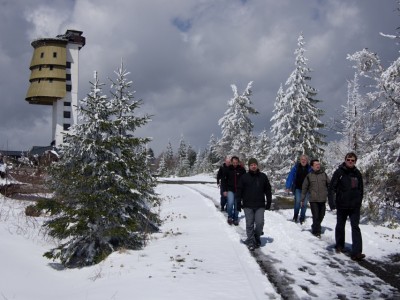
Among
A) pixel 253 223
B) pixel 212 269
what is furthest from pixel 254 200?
pixel 212 269

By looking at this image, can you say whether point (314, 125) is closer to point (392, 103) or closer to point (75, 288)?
point (392, 103)

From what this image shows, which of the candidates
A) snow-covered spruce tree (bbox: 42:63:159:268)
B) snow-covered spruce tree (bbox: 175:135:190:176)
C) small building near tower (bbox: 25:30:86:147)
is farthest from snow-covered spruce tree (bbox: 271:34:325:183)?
snow-covered spruce tree (bbox: 175:135:190:176)

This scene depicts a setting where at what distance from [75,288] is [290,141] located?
25.4 metres

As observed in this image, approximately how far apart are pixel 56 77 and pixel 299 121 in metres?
45.0

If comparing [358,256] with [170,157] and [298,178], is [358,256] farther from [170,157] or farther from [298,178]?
[170,157]

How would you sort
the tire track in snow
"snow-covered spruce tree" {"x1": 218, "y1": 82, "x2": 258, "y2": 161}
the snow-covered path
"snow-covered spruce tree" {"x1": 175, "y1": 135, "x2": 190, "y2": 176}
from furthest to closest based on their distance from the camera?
"snow-covered spruce tree" {"x1": 175, "y1": 135, "x2": 190, "y2": 176} < "snow-covered spruce tree" {"x1": 218, "y1": 82, "x2": 258, "y2": 161} < the snow-covered path < the tire track in snow

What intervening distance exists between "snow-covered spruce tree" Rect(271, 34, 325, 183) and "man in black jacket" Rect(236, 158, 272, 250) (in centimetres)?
2161

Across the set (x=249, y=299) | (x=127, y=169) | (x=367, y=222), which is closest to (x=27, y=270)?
(x=127, y=169)

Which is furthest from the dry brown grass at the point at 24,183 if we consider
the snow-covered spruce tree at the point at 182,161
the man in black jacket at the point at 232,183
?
the snow-covered spruce tree at the point at 182,161

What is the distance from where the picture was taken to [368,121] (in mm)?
13930

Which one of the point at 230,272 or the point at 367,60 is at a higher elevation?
the point at 367,60

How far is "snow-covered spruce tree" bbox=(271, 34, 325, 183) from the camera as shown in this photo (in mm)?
31016

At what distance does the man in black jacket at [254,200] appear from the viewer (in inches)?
384

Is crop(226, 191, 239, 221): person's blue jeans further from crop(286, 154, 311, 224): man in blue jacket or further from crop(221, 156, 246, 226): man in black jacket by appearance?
crop(286, 154, 311, 224): man in blue jacket
